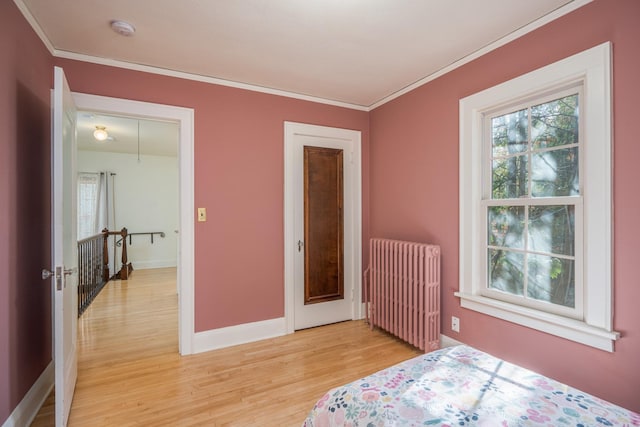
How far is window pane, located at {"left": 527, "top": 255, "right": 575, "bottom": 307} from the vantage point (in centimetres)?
195

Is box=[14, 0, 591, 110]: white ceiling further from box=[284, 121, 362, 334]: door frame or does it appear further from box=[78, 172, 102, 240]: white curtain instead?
box=[78, 172, 102, 240]: white curtain

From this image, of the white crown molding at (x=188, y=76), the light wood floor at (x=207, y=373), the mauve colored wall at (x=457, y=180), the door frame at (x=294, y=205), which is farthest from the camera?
the door frame at (x=294, y=205)

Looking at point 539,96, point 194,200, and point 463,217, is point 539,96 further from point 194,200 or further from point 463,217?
point 194,200

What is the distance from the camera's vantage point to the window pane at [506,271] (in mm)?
2250

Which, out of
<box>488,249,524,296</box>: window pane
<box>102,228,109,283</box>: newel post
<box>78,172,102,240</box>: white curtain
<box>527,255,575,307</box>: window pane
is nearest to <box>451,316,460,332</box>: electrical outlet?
<box>488,249,524,296</box>: window pane

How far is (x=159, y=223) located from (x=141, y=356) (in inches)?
199

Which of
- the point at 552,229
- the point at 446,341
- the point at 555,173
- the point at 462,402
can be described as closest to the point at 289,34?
the point at 555,173

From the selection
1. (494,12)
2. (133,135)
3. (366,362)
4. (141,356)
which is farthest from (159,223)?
(494,12)

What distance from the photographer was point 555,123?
203 centimetres

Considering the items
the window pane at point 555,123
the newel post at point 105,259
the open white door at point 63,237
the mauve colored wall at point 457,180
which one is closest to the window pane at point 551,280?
the mauve colored wall at point 457,180

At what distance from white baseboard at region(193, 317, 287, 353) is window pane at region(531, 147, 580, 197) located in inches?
101

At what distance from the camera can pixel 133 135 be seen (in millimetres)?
5297

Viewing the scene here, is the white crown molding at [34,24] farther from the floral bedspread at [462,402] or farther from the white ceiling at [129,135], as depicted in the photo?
the floral bedspread at [462,402]

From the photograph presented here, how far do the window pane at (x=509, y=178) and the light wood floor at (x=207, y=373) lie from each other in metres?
1.59
